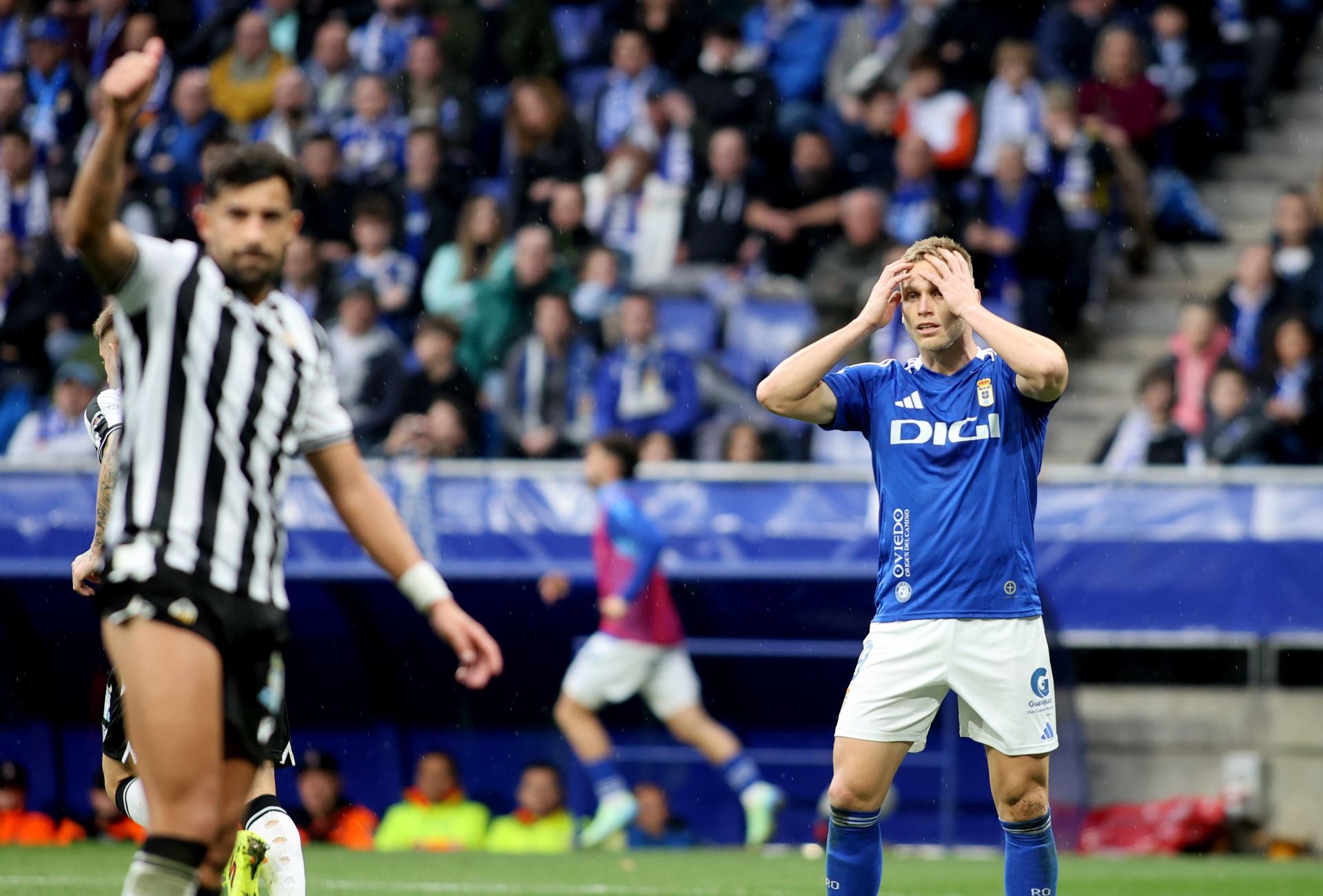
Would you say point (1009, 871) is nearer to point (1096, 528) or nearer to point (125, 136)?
point (125, 136)

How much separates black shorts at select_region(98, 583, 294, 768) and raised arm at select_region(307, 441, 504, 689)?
28 centimetres

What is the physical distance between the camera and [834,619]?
12.0m

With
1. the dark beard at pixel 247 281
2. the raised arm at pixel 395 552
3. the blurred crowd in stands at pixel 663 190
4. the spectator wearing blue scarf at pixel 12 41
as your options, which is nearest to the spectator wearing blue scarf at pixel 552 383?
the blurred crowd in stands at pixel 663 190

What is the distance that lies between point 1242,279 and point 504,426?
5.24 meters

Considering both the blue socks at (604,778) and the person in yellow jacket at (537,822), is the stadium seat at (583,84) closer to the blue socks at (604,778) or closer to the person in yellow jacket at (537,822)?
the person in yellow jacket at (537,822)

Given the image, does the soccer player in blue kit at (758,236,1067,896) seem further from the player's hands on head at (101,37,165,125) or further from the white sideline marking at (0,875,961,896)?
the white sideline marking at (0,875,961,896)

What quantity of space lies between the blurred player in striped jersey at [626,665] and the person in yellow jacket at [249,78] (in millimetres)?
7434

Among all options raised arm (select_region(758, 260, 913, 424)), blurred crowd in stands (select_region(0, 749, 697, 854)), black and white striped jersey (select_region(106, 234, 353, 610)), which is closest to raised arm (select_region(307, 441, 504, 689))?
black and white striped jersey (select_region(106, 234, 353, 610))

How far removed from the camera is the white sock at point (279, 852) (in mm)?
5961

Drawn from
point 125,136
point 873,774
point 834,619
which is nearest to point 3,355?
point 834,619

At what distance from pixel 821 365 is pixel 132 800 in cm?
268

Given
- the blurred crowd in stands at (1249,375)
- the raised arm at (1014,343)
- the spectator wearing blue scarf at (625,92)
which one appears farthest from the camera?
the spectator wearing blue scarf at (625,92)

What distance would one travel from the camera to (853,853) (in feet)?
20.4

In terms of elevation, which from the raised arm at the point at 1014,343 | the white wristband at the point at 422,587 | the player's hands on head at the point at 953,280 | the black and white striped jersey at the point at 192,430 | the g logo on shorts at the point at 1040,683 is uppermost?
the player's hands on head at the point at 953,280
